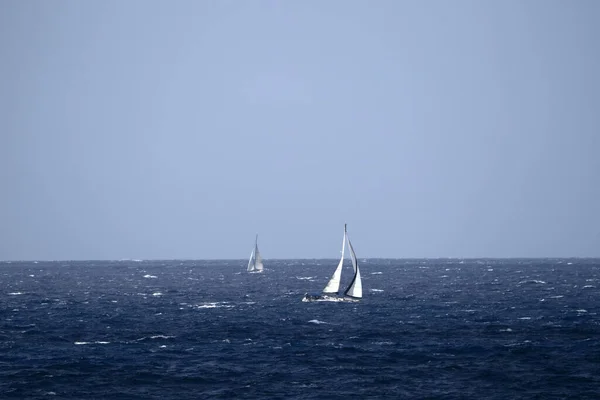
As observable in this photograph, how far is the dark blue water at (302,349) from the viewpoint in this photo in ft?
151

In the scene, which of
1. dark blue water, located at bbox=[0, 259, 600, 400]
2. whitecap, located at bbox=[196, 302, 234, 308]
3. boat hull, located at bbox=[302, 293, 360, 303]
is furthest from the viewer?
boat hull, located at bbox=[302, 293, 360, 303]

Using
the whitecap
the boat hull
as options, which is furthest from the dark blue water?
the boat hull

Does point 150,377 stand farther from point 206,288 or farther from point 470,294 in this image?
point 206,288

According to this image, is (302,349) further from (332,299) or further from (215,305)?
(332,299)

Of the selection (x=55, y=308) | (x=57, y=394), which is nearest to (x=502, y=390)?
(x=57, y=394)

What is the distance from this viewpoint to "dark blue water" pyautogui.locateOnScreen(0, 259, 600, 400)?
46.1 metres

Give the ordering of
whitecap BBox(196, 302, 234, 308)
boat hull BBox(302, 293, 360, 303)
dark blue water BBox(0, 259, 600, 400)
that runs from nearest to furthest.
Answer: dark blue water BBox(0, 259, 600, 400), whitecap BBox(196, 302, 234, 308), boat hull BBox(302, 293, 360, 303)

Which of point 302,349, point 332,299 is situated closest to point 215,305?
point 332,299

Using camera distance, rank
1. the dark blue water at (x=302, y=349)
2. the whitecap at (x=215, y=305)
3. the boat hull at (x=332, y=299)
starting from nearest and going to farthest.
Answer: the dark blue water at (x=302, y=349)
the whitecap at (x=215, y=305)
the boat hull at (x=332, y=299)

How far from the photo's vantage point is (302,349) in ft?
194

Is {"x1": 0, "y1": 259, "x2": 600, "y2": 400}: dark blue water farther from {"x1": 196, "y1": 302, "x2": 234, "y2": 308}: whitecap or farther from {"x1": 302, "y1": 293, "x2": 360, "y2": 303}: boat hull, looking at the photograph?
{"x1": 302, "y1": 293, "x2": 360, "y2": 303}: boat hull

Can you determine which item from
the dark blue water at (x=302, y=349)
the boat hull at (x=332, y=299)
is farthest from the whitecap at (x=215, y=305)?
the boat hull at (x=332, y=299)

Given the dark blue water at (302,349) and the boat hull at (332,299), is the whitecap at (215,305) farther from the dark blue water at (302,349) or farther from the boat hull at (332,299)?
the boat hull at (332,299)

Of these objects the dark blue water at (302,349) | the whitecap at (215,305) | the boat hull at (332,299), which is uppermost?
the boat hull at (332,299)
